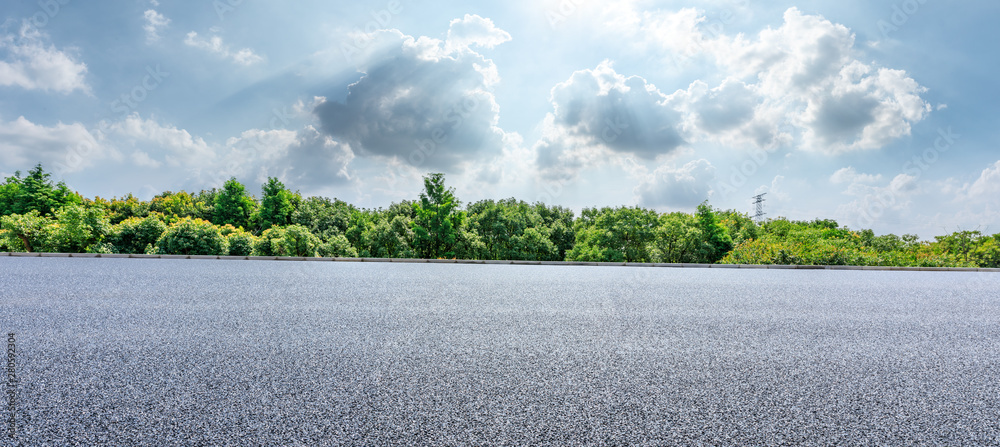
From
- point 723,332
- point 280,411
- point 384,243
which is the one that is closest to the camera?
point 280,411

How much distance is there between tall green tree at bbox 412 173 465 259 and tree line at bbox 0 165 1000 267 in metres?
0.05

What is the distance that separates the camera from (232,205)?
1131 inches

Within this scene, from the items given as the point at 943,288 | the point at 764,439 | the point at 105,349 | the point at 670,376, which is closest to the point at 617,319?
the point at 670,376

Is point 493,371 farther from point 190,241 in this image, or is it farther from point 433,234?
point 433,234

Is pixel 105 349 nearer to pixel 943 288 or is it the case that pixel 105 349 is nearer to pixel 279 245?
pixel 943 288

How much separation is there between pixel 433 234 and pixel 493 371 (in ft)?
52.3

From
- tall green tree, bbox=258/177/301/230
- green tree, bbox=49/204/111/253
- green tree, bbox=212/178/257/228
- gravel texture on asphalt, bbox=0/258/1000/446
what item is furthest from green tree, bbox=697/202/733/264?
green tree, bbox=212/178/257/228

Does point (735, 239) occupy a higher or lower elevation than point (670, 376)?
higher

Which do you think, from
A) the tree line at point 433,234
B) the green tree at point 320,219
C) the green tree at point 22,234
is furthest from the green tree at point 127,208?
the green tree at point 22,234

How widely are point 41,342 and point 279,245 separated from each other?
1202 cm

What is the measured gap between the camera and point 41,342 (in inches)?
105

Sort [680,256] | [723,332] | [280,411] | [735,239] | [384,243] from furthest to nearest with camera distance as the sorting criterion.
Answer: [735,239]
[384,243]
[680,256]
[723,332]
[280,411]

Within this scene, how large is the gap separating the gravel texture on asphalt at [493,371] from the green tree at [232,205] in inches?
1104

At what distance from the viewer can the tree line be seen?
11820mm
